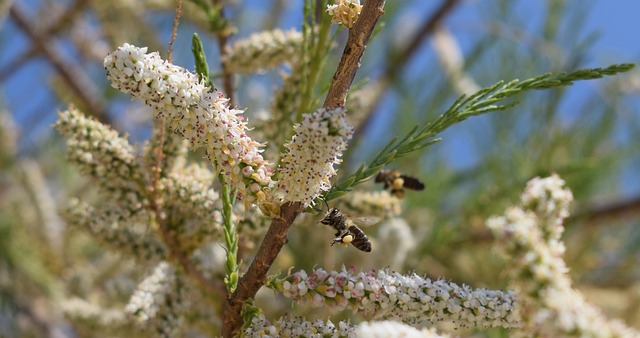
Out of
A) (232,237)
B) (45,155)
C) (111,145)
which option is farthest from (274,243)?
(45,155)

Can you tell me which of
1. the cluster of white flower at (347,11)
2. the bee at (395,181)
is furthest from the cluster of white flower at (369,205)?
the cluster of white flower at (347,11)

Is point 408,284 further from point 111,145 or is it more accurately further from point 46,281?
point 46,281

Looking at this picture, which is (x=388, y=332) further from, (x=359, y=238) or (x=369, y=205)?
(x=369, y=205)

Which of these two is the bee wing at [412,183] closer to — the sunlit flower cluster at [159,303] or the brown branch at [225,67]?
the brown branch at [225,67]

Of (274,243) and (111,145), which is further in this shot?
(111,145)

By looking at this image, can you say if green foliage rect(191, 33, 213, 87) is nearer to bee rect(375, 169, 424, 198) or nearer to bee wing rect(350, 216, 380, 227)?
bee wing rect(350, 216, 380, 227)

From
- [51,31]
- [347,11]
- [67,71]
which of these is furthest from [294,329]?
[51,31]
